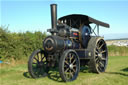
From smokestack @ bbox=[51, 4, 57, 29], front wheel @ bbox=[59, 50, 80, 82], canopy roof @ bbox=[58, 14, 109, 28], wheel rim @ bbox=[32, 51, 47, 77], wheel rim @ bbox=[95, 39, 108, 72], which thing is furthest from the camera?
wheel rim @ bbox=[95, 39, 108, 72]

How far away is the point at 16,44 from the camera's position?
1220 centimetres

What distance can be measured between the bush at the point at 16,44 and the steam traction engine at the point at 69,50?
4841 millimetres

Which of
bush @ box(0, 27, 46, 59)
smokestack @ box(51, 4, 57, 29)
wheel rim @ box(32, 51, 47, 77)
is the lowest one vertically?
wheel rim @ box(32, 51, 47, 77)

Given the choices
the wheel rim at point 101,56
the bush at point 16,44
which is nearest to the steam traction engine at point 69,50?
the wheel rim at point 101,56

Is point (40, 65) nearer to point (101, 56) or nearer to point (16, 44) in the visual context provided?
point (101, 56)

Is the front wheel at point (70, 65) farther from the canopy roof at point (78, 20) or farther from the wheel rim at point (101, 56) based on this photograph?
the canopy roof at point (78, 20)

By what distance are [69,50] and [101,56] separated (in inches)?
108

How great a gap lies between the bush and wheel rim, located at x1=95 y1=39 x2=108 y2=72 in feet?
20.7

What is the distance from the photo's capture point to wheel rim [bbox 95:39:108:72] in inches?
316

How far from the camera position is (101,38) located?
8359 millimetres

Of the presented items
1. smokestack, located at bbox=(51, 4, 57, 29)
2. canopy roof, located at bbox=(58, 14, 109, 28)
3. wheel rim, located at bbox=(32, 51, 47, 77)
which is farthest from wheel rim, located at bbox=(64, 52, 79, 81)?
canopy roof, located at bbox=(58, 14, 109, 28)

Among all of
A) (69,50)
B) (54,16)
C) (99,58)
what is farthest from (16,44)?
(69,50)

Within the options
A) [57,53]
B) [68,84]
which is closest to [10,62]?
[57,53]

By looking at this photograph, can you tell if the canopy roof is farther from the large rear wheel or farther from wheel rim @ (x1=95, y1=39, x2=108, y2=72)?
wheel rim @ (x1=95, y1=39, x2=108, y2=72)
